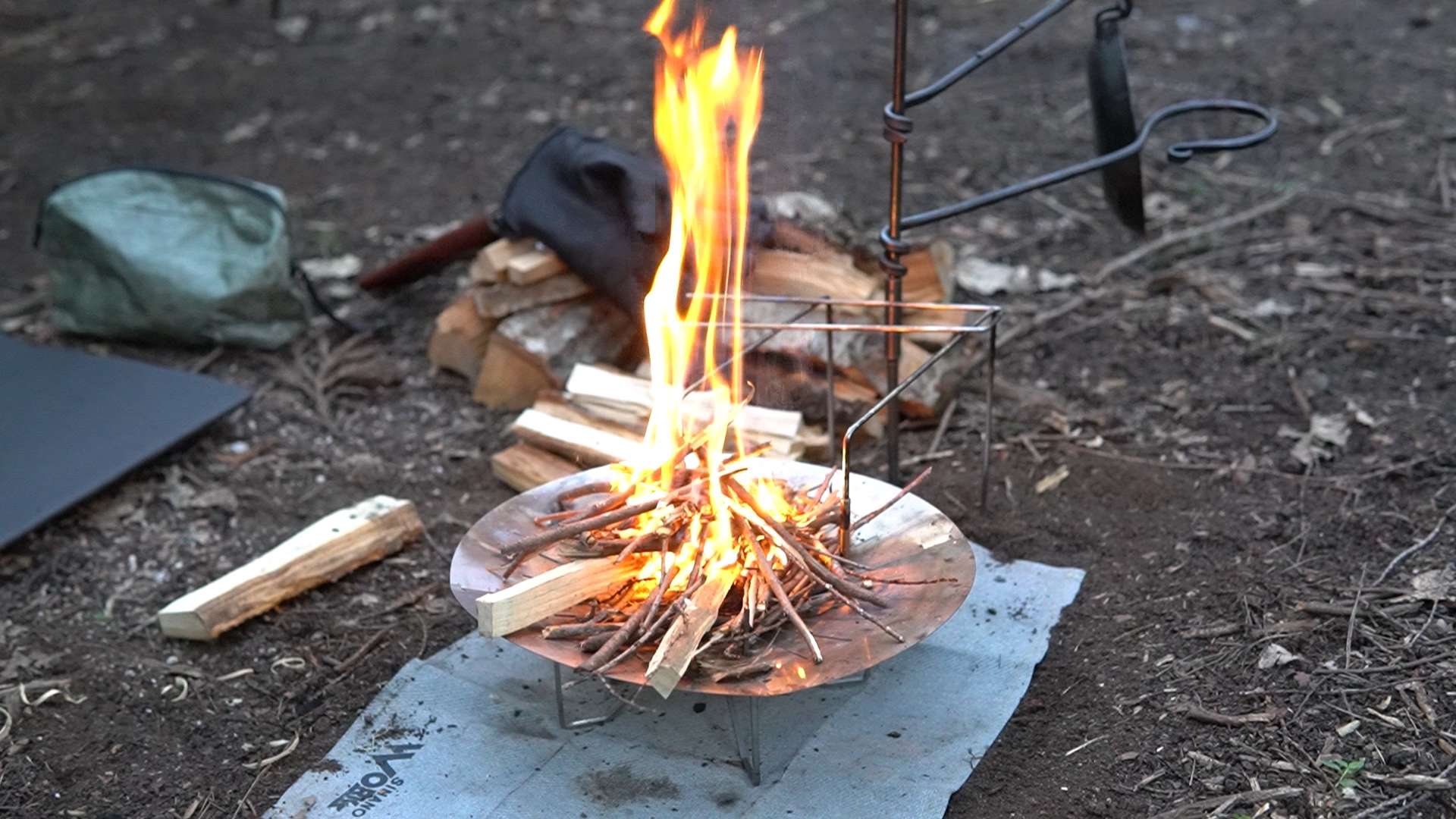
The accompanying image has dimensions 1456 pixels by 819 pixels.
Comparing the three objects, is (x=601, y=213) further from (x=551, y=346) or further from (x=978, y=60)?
(x=978, y=60)

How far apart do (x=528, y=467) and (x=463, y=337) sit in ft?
2.80

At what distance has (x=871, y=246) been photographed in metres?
4.67

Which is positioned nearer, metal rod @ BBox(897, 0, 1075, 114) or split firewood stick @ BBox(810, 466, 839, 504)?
split firewood stick @ BBox(810, 466, 839, 504)

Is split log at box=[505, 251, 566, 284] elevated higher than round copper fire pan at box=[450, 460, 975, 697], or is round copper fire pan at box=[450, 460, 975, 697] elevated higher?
split log at box=[505, 251, 566, 284]

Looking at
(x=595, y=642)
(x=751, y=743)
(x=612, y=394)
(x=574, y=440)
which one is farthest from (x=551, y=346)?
(x=751, y=743)

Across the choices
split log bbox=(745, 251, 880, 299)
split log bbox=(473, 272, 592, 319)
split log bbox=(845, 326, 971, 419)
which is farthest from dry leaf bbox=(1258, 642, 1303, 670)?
split log bbox=(473, 272, 592, 319)

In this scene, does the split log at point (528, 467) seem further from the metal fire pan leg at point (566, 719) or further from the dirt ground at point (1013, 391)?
the metal fire pan leg at point (566, 719)

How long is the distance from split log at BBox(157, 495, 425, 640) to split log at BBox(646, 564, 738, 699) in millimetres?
1361

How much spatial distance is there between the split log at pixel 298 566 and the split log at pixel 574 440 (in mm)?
439

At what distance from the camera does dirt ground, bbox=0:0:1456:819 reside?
3.15 m

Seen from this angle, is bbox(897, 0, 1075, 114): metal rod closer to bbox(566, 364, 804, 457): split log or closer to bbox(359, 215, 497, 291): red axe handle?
bbox(566, 364, 804, 457): split log

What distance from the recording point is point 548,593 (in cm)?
295

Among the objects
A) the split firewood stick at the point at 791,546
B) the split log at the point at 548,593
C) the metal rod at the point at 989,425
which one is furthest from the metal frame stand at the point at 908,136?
the split log at the point at 548,593

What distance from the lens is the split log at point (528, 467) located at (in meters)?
4.18
